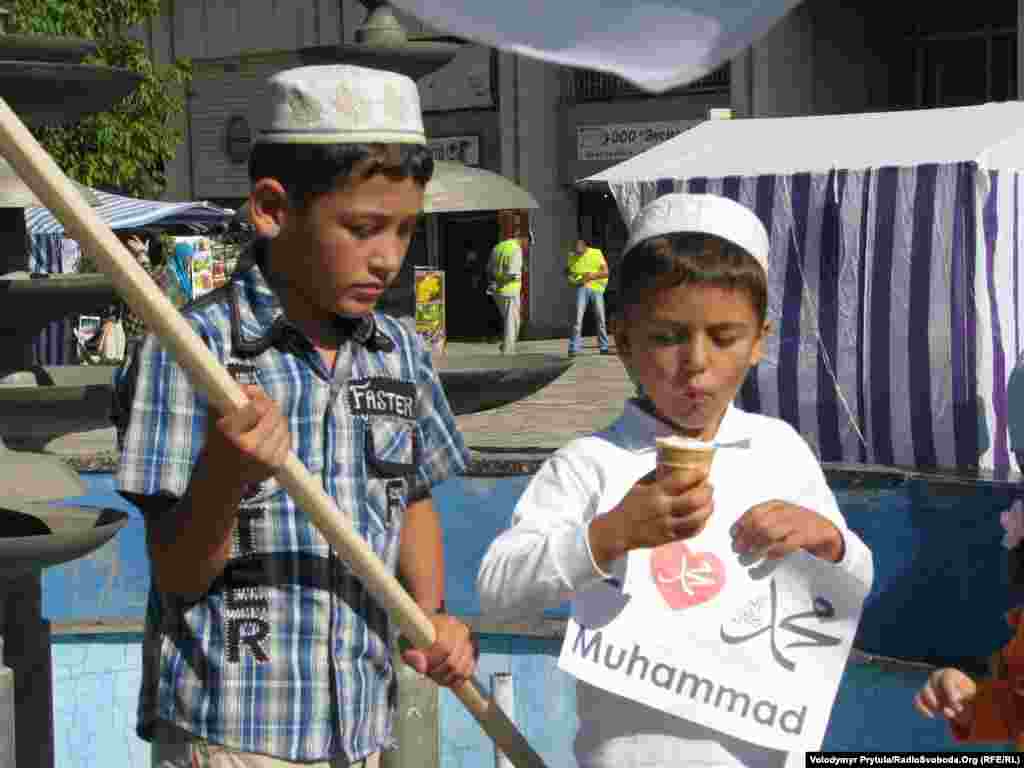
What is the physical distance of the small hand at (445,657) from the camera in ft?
6.89

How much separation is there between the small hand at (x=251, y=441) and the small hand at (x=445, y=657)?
364 millimetres

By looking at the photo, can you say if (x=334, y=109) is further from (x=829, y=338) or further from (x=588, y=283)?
(x=588, y=283)

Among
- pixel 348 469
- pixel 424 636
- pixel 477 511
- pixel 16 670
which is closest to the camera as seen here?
pixel 424 636

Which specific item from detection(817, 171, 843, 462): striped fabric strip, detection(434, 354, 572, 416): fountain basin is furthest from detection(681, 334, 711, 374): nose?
detection(817, 171, 843, 462): striped fabric strip

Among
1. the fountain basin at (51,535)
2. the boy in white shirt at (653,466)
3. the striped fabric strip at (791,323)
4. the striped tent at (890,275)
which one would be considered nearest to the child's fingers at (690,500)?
the boy in white shirt at (653,466)

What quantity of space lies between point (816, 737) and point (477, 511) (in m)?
4.74

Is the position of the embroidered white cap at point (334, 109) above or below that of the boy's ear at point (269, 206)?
above

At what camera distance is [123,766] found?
16.8ft

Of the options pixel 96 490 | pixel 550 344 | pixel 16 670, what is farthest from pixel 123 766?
pixel 550 344

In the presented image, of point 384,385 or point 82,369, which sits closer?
point 384,385

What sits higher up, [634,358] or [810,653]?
[634,358]

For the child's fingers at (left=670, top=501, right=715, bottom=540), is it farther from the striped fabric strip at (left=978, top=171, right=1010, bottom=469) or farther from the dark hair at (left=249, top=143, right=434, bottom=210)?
the striped fabric strip at (left=978, top=171, right=1010, bottom=469)

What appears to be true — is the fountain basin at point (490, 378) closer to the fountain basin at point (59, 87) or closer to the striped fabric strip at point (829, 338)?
the fountain basin at point (59, 87)

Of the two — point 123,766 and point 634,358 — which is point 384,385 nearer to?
point 634,358
